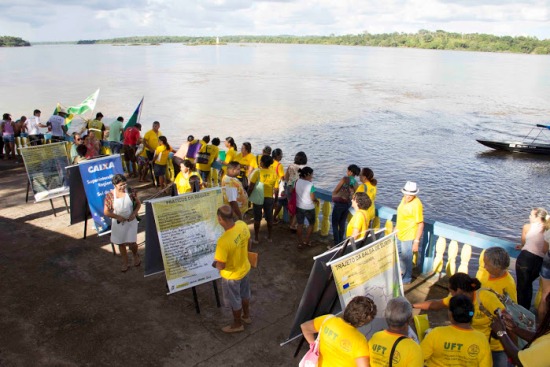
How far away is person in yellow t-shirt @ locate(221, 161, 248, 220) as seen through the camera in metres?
7.33

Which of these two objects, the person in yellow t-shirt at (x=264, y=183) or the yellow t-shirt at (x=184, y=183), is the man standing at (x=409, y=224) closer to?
the person in yellow t-shirt at (x=264, y=183)

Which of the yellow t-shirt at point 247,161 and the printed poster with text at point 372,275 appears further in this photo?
the yellow t-shirt at point 247,161

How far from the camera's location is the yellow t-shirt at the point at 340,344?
143 inches

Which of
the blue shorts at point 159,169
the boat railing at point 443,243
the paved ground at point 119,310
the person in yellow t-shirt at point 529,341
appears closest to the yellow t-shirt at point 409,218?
the boat railing at point 443,243

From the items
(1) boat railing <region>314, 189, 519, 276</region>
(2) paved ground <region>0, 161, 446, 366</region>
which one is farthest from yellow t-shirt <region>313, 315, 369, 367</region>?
(1) boat railing <region>314, 189, 519, 276</region>

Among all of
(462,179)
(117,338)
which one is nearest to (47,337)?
(117,338)

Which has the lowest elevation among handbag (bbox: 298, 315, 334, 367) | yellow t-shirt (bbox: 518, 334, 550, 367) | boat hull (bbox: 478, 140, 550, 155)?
boat hull (bbox: 478, 140, 550, 155)

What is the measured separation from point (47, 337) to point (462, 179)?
22194mm

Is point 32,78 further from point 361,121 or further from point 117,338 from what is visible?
point 117,338

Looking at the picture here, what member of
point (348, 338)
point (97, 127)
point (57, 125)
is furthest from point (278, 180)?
point (57, 125)

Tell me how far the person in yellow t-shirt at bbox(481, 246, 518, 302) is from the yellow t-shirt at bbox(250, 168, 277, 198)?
4.61 m

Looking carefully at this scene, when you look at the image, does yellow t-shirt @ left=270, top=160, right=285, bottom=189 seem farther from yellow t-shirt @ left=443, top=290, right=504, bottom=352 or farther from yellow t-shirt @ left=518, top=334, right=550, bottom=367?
yellow t-shirt @ left=518, top=334, right=550, bottom=367

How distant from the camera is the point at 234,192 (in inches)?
291

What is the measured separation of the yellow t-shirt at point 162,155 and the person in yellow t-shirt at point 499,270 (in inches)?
334
